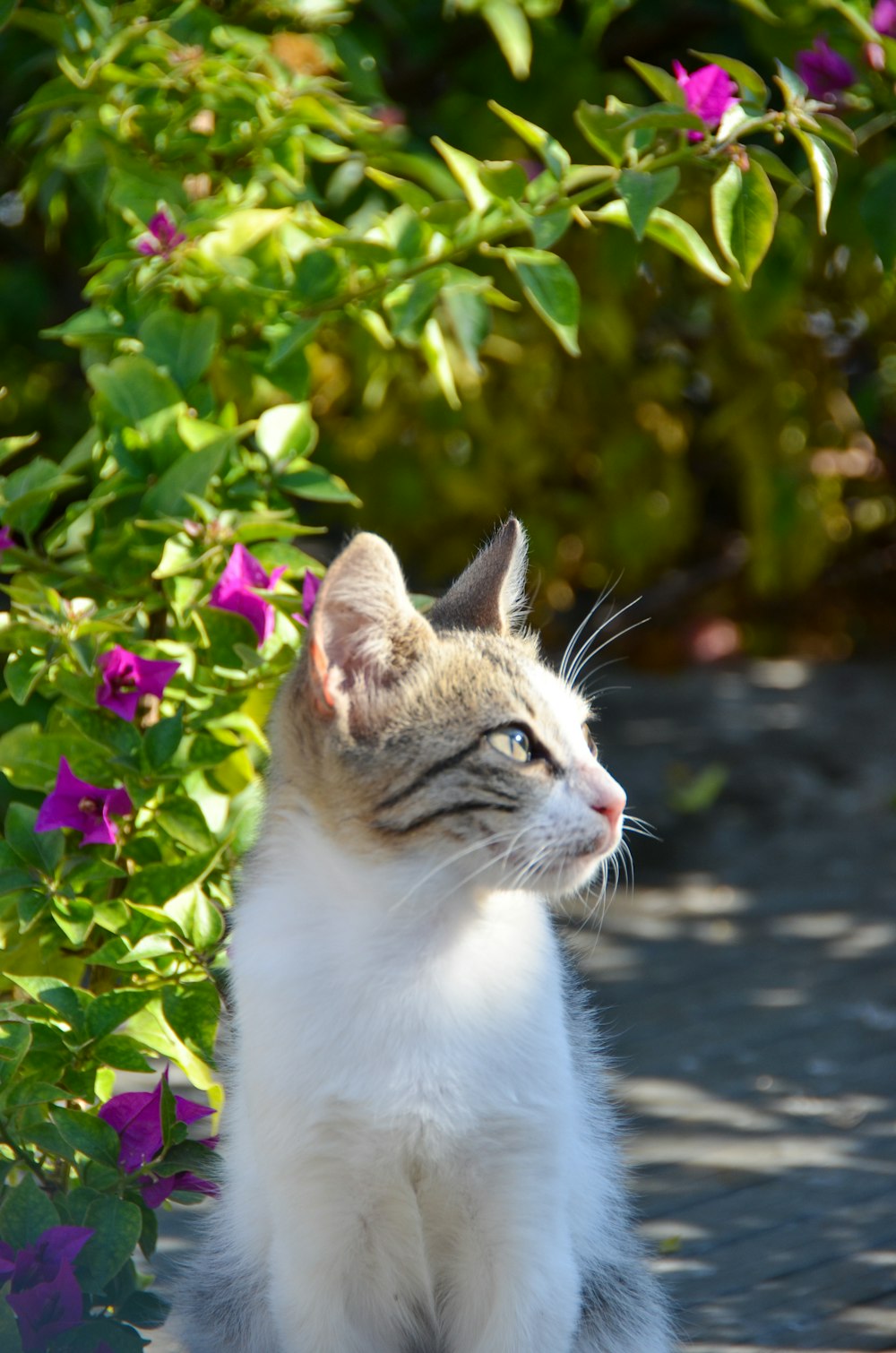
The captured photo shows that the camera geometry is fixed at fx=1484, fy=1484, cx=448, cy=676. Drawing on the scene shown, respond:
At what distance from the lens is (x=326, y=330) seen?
154 inches

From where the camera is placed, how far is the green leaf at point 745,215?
2.17m

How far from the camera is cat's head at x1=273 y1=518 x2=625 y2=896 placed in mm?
1764

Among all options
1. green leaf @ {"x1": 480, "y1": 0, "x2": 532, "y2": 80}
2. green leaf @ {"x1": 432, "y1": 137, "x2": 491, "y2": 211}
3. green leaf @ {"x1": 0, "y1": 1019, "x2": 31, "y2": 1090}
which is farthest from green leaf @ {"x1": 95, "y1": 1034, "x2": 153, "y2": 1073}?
green leaf @ {"x1": 480, "y1": 0, "x2": 532, "y2": 80}

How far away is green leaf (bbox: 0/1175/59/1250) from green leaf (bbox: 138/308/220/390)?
1.24m

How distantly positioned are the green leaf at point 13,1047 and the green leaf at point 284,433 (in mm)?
1003


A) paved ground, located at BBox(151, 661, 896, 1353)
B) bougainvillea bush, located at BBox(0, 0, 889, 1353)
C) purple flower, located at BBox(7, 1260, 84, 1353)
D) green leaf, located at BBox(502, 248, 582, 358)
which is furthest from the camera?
paved ground, located at BBox(151, 661, 896, 1353)

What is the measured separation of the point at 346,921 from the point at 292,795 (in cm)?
18

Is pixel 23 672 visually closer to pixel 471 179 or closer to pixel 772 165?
pixel 471 179

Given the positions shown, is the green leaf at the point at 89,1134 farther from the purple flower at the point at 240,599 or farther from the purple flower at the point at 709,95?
the purple flower at the point at 709,95

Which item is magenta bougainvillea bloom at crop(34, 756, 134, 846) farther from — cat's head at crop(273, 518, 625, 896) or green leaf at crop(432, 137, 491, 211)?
green leaf at crop(432, 137, 491, 211)

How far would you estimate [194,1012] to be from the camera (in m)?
2.13

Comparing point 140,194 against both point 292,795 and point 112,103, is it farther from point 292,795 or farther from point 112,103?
point 292,795

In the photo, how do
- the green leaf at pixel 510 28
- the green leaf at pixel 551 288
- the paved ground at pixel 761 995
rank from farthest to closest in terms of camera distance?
the green leaf at pixel 510 28 < the paved ground at pixel 761 995 < the green leaf at pixel 551 288

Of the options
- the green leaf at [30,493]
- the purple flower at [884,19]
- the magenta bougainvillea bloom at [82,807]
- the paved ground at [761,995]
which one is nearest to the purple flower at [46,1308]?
the paved ground at [761,995]
